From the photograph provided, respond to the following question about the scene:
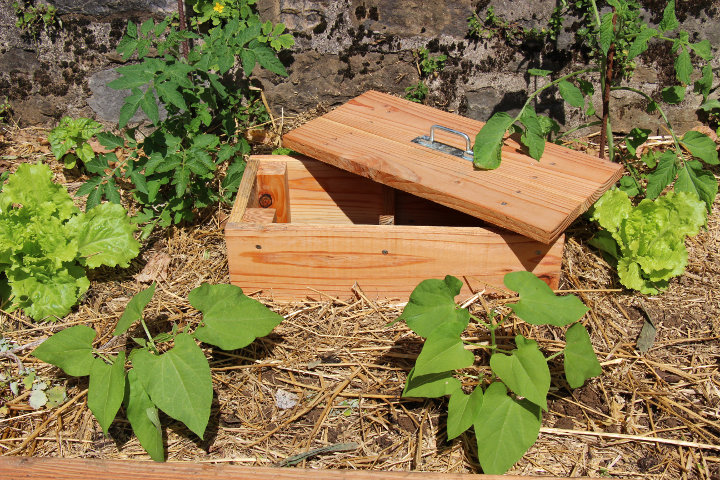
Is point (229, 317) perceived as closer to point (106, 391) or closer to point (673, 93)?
point (106, 391)

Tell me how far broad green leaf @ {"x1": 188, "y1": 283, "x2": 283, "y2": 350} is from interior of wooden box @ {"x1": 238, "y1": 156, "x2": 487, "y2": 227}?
676mm

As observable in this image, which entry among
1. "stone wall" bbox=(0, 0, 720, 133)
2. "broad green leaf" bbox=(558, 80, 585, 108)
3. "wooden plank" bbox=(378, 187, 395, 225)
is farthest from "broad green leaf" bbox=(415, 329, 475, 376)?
"stone wall" bbox=(0, 0, 720, 133)

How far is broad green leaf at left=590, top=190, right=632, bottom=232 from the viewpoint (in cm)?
274

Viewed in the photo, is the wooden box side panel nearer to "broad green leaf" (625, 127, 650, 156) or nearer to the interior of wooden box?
the interior of wooden box

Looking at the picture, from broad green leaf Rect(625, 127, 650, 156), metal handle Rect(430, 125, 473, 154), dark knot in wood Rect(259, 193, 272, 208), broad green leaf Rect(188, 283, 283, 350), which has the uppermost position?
metal handle Rect(430, 125, 473, 154)

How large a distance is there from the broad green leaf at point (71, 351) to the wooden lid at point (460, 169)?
1162mm

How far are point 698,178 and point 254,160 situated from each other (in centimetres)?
189

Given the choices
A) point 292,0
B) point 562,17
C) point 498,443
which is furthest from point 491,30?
point 498,443

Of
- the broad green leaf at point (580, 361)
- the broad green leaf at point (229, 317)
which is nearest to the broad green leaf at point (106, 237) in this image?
the broad green leaf at point (229, 317)

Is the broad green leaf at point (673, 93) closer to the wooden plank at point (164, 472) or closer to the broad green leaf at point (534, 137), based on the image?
the broad green leaf at point (534, 137)

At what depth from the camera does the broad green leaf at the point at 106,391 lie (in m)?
1.94

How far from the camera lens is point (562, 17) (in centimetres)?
331

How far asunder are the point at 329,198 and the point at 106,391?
142 cm

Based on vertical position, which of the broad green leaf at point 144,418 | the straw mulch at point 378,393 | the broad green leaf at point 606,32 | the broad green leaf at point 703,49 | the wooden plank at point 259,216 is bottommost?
the straw mulch at point 378,393
